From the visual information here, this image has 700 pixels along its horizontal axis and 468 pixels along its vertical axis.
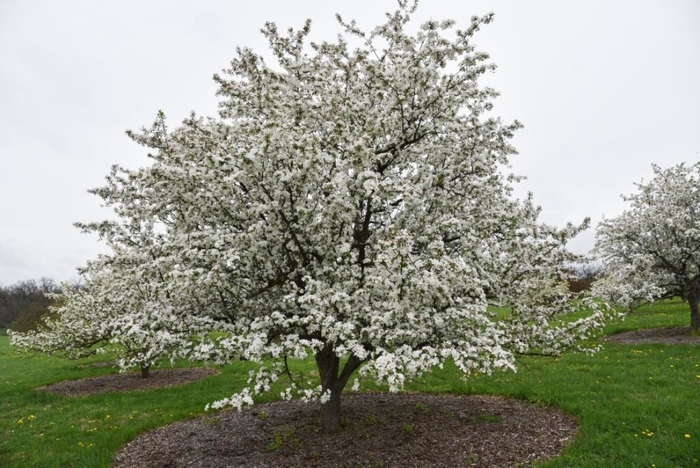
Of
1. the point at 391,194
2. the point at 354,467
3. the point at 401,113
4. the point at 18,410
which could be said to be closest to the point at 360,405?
the point at 354,467

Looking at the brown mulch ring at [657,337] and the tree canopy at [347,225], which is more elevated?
the tree canopy at [347,225]

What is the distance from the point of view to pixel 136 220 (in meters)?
10.1

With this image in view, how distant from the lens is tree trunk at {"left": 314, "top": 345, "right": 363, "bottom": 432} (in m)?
10.2

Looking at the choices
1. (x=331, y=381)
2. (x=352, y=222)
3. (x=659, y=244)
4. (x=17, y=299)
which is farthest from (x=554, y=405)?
(x=17, y=299)

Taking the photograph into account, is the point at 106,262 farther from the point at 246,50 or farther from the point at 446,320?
the point at 446,320

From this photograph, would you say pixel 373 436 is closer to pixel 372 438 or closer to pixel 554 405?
pixel 372 438

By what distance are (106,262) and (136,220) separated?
1272 millimetres

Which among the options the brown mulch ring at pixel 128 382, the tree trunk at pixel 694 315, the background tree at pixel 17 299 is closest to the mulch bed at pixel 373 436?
the brown mulch ring at pixel 128 382

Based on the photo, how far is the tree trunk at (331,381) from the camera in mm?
10194

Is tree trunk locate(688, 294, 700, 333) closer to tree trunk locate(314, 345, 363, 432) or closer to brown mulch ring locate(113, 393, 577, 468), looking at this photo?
brown mulch ring locate(113, 393, 577, 468)

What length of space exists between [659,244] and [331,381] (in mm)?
17476

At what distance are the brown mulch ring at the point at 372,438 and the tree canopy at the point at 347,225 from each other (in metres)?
1.17

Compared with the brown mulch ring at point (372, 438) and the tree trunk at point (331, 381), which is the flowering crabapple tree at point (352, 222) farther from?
the brown mulch ring at point (372, 438)

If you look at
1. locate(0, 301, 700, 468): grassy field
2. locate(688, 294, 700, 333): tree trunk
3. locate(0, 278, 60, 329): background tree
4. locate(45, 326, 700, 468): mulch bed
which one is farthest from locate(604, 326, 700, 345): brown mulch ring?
locate(0, 278, 60, 329): background tree
